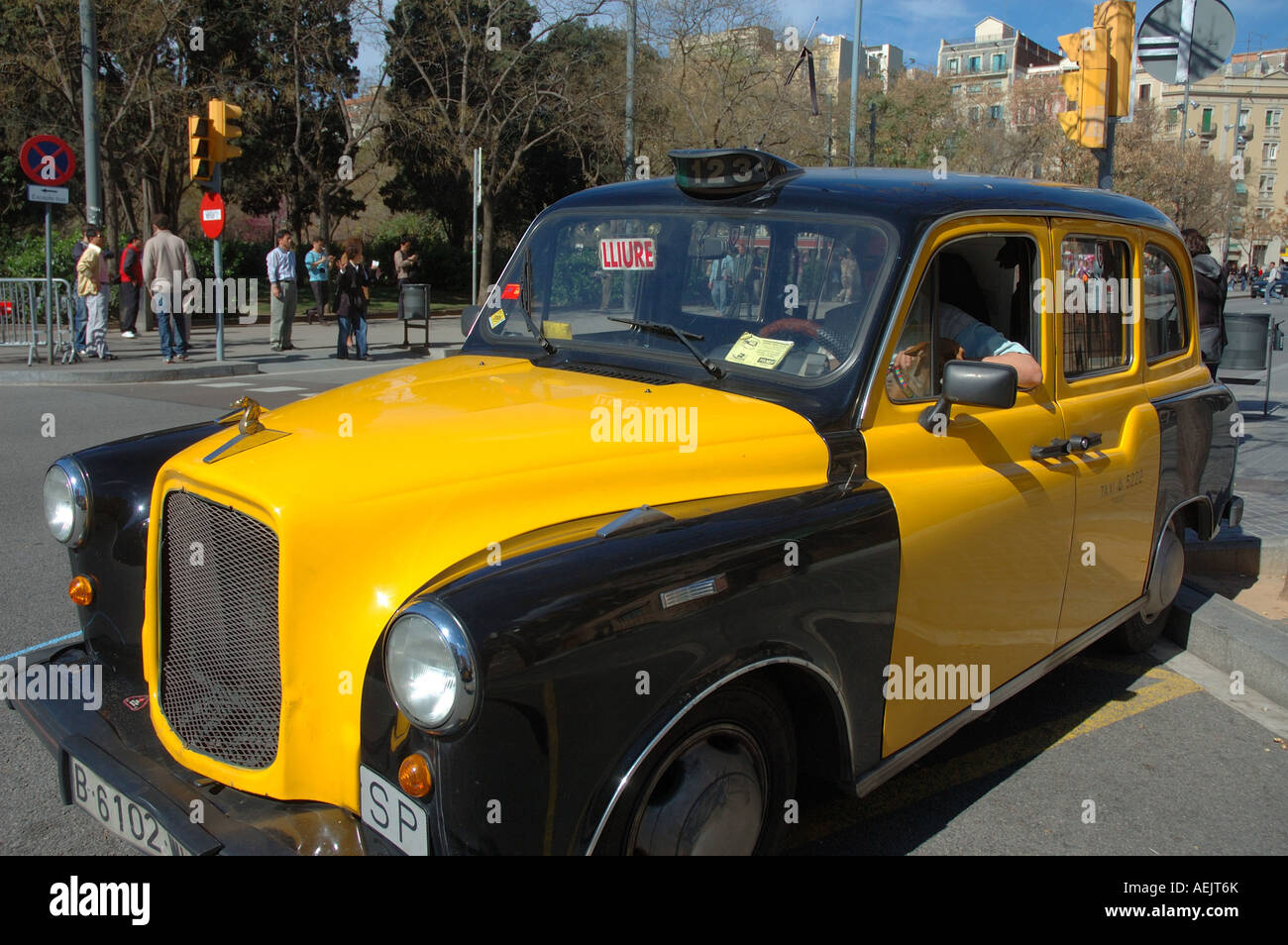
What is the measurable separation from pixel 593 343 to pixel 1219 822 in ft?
8.79

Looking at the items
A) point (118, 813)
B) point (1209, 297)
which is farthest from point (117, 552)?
point (1209, 297)

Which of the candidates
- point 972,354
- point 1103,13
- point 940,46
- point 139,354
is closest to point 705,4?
point 139,354

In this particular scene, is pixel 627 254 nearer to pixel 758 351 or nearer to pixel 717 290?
pixel 717 290

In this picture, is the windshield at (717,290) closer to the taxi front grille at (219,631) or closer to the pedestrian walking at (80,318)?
the taxi front grille at (219,631)

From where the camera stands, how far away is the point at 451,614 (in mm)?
2000

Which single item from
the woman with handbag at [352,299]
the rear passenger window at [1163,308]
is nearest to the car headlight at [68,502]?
the rear passenger window at [1163,308]

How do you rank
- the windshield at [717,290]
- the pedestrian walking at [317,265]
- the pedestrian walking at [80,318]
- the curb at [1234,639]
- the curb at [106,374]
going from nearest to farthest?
the windshield at [717,290] < the curb at [1234,639] < the curb at [106,374] < the pedestrian walking at [80,318] < the pedestrian walking at [317,265]

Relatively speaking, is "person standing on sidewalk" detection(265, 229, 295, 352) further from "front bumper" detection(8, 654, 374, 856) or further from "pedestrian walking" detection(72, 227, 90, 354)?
"front bumper" detection(8, 654, 374, 856)

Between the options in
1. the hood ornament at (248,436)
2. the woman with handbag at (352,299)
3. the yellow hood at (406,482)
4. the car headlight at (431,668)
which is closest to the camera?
the car headlight at (431,668)

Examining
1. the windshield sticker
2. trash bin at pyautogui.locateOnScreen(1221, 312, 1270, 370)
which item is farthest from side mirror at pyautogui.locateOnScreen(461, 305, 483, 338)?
trash bin at pyautogui.locateOnScreen(1221, 312, 1270, 370)

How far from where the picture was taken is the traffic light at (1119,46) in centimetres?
834

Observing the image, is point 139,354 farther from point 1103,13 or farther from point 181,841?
point 181,841

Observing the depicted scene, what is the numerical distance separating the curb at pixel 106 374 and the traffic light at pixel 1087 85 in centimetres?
1150

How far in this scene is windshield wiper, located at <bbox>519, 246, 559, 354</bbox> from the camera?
3.74 m
